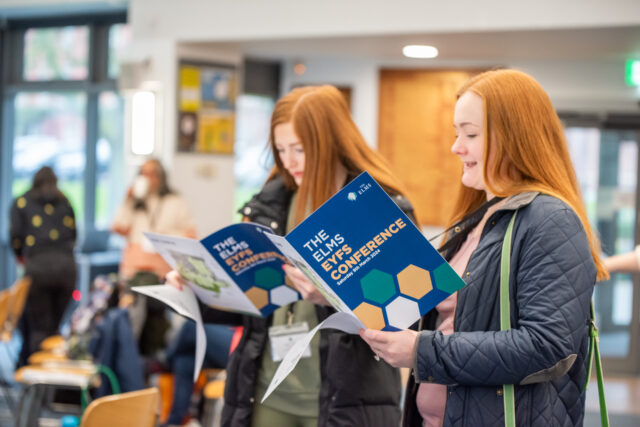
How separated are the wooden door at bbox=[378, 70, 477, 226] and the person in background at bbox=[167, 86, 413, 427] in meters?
5.33

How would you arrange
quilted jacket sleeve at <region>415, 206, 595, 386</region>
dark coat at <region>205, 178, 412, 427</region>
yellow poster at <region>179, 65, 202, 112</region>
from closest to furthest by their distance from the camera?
quilted jacket sleeve at <region>415, 206, 595, 386</region>
dark coat at <region>205, 178, 412, 427</region>
yellow poster at <region>179, 65, 202, 112</region>

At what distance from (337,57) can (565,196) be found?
6215mm

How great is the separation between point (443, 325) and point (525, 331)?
0.28 meters

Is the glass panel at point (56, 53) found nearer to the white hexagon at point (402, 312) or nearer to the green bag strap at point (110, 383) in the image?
the green bag strap at point (110, 383)

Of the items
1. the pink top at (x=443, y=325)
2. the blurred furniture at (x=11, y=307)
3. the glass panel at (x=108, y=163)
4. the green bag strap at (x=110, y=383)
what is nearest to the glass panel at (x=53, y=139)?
the glass panel at (x=108, y=163)

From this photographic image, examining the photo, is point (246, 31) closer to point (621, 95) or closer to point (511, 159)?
point (621, 95)

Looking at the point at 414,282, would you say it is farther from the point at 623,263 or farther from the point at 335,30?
the point at 335,30

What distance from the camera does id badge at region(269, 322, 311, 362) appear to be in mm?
2037

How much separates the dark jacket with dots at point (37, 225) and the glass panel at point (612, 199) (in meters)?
4.36

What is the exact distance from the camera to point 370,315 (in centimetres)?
148

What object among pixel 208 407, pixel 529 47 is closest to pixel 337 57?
pixel 529 47

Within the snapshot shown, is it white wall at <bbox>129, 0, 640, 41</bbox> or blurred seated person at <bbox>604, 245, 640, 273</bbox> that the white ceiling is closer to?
white wall at <bbox>129, 0, 640, 41</bbox>

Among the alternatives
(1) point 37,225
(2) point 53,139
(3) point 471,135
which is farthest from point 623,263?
(2) point 53,139

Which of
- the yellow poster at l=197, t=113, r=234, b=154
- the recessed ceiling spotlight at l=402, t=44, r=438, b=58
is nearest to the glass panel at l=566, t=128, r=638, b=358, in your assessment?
the recessed ceiling spotlight at l=402, t=44, r=438, b=58
